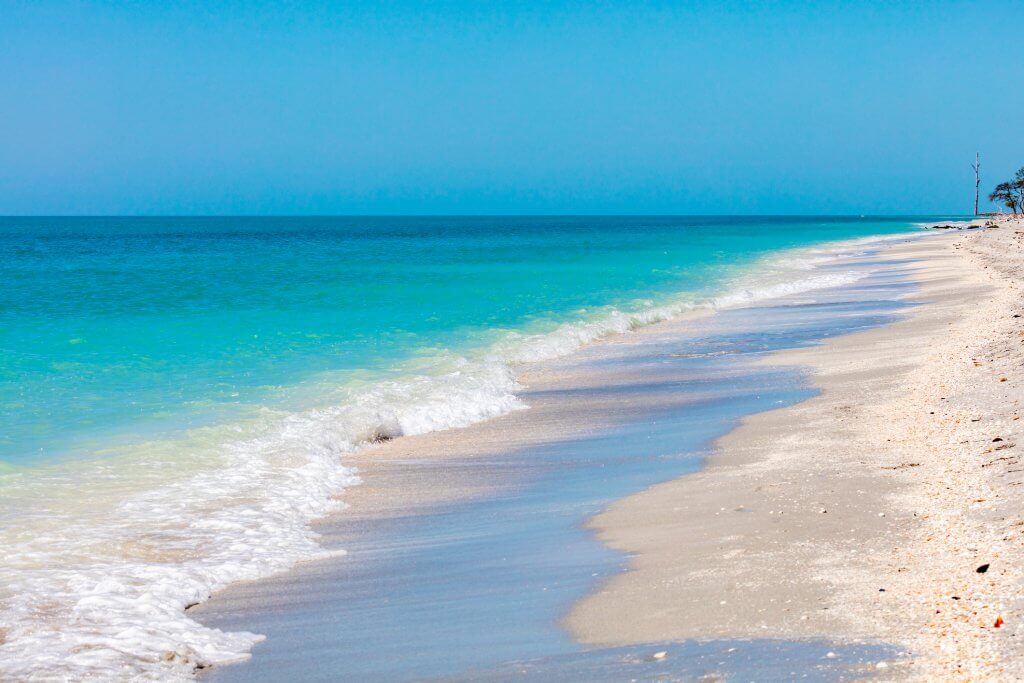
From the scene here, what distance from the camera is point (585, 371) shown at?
587 inches

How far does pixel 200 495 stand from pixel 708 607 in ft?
15.3

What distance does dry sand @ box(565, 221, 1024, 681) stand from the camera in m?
4.40

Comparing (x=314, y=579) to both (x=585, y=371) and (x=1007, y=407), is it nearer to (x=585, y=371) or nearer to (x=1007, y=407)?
(x=1007, y=407)

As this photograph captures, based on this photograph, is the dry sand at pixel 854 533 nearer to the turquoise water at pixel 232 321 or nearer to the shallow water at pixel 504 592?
the shallow water at pixel 504 592

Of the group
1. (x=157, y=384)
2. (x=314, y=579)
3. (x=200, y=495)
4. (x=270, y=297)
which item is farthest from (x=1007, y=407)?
(x=270, y=297)

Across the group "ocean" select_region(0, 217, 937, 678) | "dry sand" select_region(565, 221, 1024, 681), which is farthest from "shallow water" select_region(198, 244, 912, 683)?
"ocean" select_region(0, 217, 937, 678)

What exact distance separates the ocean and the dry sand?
234 centimetres

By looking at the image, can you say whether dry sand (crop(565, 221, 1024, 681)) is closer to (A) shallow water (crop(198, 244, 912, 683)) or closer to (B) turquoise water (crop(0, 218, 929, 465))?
(A) shallow water (crop(198, 244, 912, 683))

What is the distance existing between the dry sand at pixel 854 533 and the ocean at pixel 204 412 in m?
2.34

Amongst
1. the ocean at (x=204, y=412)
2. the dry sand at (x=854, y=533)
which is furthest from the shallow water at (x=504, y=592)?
the ocean at (x=204, y=412)

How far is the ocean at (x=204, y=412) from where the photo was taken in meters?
5.54

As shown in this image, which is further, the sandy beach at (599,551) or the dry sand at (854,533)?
the sandy beach at (599,551)

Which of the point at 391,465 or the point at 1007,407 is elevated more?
the point at 1007,407

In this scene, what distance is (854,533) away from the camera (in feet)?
19.1
